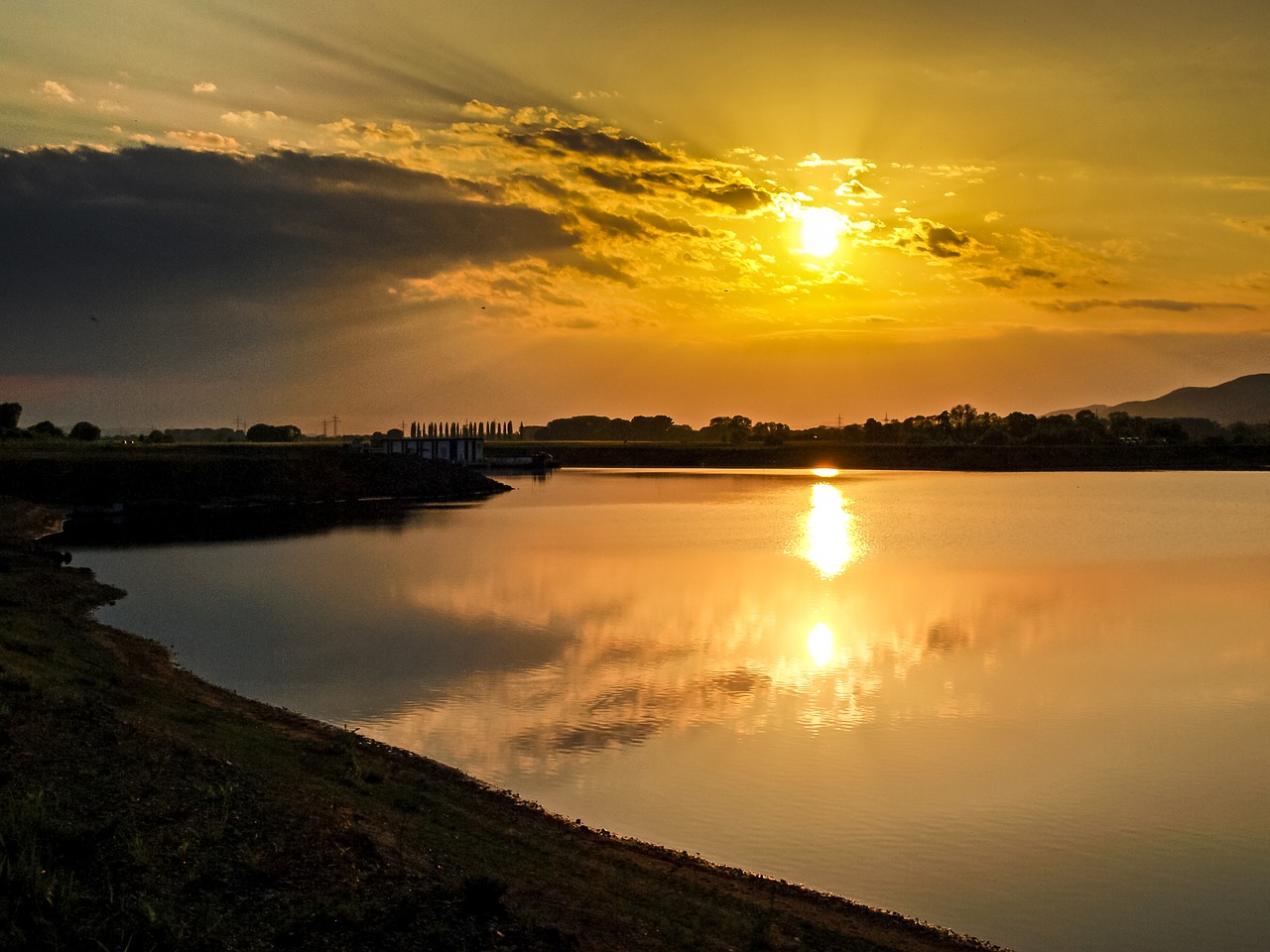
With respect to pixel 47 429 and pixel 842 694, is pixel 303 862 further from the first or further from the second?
pixel 47 429

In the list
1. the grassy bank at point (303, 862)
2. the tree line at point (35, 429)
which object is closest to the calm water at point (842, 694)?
the grassy bank at point (303, 862)

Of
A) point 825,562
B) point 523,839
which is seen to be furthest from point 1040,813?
point 825,562

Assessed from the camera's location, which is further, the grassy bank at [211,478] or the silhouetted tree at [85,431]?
the silhouetted tree at [85,431]

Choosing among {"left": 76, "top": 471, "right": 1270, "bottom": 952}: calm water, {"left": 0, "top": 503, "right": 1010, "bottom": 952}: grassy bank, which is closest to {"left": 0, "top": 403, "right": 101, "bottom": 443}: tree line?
{"left": 76, "top": 471, "right": 1270, "bottom": 952}: calm water

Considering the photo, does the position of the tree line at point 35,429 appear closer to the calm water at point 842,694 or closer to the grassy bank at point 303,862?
the calm water at point 842,694

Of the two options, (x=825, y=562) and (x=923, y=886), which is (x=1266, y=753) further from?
(x=825, y=562)

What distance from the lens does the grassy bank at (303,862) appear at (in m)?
11.0

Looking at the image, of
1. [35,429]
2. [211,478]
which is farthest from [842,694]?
[35,429]

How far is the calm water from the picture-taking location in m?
17.4

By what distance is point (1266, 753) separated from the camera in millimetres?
23828

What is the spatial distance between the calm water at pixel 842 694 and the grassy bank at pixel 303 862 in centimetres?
224

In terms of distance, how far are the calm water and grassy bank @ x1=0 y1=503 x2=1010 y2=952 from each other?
2.24 meters

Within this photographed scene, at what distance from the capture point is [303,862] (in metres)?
12.7

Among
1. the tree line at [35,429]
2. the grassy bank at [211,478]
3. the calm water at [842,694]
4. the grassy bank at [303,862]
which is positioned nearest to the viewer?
the grassy bank at [303,862]
